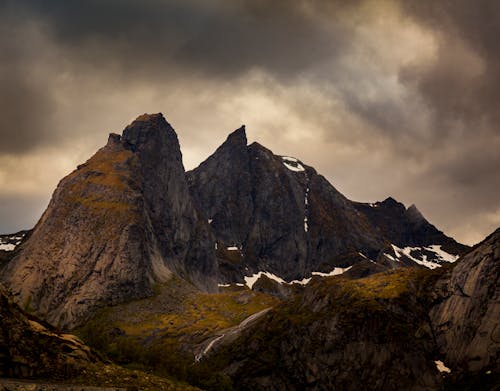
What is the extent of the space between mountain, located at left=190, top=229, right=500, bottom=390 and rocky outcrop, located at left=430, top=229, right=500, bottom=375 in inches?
10.6

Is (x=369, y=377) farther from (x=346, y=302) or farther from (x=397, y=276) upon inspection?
(x=397, y=276)

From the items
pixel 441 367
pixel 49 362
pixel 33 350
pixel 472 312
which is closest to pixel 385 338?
pixel 441 367

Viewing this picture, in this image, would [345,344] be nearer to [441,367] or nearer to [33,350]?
[441,367]

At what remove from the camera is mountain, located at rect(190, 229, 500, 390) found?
124125 mm

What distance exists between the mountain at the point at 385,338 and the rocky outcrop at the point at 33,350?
Result: 8991 cm

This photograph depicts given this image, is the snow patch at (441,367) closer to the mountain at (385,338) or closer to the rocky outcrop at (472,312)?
the mountain at (385,338)

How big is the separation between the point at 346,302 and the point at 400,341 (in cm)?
2303

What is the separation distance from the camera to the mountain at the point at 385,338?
12412 cm

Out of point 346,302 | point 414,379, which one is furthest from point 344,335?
point 414,379

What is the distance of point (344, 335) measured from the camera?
470ft

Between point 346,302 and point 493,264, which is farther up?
point 493,264

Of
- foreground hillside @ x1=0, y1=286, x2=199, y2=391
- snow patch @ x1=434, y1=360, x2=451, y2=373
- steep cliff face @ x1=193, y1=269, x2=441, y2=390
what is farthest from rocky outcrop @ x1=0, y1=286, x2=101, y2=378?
snow patch @ x1=434, y1=360, x2=451, y2=373

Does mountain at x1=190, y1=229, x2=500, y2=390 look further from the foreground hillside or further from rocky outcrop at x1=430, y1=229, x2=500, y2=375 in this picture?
the foreground hillside

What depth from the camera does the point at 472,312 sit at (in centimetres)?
12850
